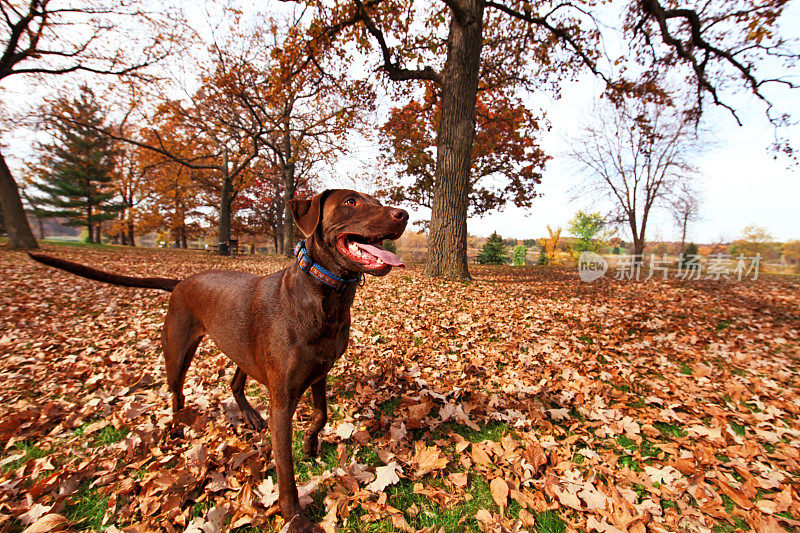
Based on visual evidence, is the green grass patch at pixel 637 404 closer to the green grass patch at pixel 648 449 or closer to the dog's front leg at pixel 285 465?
the green grass patch at pixel 648 449

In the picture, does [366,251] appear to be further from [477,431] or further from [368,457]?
[477,431]

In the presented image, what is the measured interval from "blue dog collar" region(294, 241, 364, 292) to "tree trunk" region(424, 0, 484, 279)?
666 cm

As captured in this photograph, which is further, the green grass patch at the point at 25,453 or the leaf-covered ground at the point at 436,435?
the green grass patch at the point at 25,453

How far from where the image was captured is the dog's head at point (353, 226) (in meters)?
1.76

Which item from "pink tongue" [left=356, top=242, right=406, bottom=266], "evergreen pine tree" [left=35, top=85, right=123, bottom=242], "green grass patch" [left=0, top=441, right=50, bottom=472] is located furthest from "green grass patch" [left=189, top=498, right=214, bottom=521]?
"evergreen pine tree" [left=35, top=85, right=123, bottom=242]

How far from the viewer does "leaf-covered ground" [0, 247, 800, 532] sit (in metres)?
1.99

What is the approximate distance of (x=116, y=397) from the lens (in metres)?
3.35

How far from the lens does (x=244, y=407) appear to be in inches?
113

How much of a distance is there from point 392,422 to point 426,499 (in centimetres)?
83

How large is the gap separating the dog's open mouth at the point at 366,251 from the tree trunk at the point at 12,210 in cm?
1806

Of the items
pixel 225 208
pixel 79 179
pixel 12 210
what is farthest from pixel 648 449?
pixel 79 179

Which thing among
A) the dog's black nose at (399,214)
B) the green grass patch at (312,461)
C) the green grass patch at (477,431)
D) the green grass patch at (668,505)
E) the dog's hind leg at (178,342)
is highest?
the dog's black nose at (399,214)

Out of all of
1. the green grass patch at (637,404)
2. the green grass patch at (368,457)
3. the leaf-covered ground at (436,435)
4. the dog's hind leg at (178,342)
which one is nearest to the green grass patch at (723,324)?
the leaf-covered ground at (436,435)

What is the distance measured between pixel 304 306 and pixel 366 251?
59 cm
